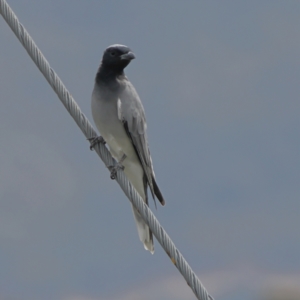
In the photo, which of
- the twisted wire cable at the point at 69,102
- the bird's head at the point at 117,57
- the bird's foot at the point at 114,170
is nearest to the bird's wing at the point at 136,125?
the bird's head at the point at 117,57

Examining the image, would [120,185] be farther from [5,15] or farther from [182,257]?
[5,15]

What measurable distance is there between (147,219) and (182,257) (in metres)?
0.44

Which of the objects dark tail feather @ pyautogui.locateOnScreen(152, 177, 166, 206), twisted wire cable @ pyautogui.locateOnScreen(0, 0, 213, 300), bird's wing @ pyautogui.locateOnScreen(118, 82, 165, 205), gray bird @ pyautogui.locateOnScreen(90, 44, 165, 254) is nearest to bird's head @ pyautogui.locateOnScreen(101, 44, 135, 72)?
gray bird @ pyautogui.locateOnScreen(90, 44, 165, 254)

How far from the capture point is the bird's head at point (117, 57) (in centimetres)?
788

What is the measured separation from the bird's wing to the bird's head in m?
0.35

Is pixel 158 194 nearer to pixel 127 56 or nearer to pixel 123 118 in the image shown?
pixel 123 118

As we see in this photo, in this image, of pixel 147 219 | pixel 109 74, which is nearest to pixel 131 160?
pixel 109 74

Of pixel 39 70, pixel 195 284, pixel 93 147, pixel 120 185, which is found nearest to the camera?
pixel 195 284

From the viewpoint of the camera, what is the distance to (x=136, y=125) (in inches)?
301

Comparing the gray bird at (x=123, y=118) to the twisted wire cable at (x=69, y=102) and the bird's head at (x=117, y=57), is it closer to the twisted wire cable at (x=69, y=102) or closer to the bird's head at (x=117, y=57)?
the bird's head at (x=117, y=57)

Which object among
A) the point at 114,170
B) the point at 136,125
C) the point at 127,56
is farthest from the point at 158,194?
the point at 127,56

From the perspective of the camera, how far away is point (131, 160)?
307 inches

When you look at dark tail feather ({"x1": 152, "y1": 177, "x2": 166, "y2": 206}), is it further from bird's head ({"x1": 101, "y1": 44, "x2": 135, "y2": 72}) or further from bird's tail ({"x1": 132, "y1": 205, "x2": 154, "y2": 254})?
bird's head ({"x1": 101, "y1": 44, "x2": 135, "y2": 72})

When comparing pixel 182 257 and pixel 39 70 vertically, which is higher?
pixel 39 70
